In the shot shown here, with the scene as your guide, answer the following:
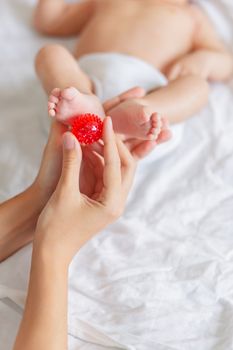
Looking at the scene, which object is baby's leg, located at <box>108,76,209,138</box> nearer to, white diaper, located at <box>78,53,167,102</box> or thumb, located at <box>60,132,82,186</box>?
white diaper, located at <box>78,53,167,102</box>

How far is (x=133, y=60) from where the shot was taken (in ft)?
3.93

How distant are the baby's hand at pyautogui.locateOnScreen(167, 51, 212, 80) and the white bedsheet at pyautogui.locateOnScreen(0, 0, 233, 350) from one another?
7cm

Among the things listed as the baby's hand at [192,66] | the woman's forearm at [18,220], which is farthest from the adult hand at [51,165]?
Result: the baby's hand at [192,66]

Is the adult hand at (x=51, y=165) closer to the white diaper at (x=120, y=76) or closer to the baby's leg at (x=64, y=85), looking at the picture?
the baby's leg at (x=64, y=85)

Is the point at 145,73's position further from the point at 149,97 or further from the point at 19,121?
the point at 19,121

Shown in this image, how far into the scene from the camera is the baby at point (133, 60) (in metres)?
0.94

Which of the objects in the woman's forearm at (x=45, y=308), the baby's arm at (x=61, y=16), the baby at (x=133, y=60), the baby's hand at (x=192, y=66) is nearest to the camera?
the woman's forearm at (x=45, y=308)

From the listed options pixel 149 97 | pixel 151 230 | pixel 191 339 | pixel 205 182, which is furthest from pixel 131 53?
pixel 191 339

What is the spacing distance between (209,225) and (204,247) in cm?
6

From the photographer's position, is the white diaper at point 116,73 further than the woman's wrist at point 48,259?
Yes

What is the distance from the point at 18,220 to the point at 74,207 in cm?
15

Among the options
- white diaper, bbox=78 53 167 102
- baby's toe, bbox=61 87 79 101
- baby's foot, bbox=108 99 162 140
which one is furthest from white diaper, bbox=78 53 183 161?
baby's toe, bbox=61 87 79 101

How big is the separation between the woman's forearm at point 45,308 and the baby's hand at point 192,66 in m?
0.66

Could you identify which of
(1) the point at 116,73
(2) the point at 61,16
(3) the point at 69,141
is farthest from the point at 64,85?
(2) the point at 61,16
